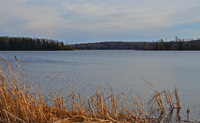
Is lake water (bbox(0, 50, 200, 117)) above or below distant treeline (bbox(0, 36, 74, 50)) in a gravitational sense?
below

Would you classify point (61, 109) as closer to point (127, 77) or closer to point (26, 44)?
point (127, 77)

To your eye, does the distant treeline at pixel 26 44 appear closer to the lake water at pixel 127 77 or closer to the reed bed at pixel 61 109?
the lake water at pixel 127 77

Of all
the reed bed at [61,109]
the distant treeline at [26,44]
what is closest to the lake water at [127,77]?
the reed bed at [61,109]

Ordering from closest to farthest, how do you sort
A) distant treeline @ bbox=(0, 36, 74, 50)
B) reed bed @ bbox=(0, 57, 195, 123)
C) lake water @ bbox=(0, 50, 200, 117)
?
reed bed @ bbox=(0, 57, 195, 123) < lake water @ bbox=(0, 50, 200, 117) < distant treeline @ bbox=(0, 36, 74, 50)

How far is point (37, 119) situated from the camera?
2.91 meters

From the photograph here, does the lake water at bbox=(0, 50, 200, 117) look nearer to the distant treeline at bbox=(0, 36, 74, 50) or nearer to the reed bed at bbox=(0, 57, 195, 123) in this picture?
the reed bed at bbox=(0, 57, 195, 123)

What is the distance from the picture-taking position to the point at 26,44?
267 ft

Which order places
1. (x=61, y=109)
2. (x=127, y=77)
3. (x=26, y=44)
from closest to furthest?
(x=61, y=109) < (x=127, y=77) < (x=26, y=44)

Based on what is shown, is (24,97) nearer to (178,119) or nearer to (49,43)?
(178,119)

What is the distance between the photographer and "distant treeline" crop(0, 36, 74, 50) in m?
76.9

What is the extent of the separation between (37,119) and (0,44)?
86.6 meters

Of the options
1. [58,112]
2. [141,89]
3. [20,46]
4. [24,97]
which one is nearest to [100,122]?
[58,112]

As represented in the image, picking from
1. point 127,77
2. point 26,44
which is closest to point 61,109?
point 127,77

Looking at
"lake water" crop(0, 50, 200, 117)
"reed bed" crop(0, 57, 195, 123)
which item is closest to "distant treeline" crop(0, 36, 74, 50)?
"lake water" crop(0, 50, 200, 117)
